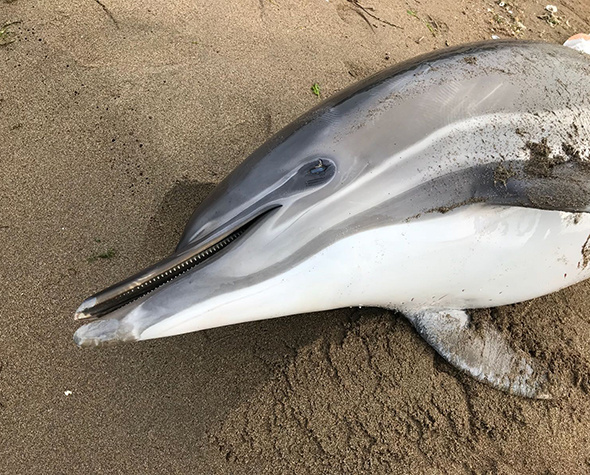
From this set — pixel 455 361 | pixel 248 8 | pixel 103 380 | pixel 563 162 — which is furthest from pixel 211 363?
pixel 248 8

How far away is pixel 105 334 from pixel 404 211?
1.65 meters

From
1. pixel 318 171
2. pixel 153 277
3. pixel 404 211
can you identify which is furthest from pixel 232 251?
pixel 404 211

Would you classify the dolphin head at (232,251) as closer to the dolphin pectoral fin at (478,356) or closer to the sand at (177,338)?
the sand at (177,338)

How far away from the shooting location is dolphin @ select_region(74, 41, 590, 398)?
8.42ft

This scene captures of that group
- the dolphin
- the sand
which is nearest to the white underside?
the dolphin

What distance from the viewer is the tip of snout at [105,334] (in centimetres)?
238

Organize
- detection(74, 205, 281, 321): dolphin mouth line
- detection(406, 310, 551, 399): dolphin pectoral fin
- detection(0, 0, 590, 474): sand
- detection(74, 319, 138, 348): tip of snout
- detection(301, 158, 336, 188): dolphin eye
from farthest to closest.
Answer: detection(406, 310, 551, 399): dolphin pectoral fin < detection(0, 0, 590, 474): sand < detection(301, 158, 336, 188): dolphin eye < detection(74, 205, 281, 321): dolphin mouth line < detection(74, 319, 138, 348): tip of snout

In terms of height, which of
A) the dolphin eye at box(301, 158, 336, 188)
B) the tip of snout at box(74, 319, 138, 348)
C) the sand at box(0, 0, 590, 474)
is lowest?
the sand at box(0, 0, 590, 474)

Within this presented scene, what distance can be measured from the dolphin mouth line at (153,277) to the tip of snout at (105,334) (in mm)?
141

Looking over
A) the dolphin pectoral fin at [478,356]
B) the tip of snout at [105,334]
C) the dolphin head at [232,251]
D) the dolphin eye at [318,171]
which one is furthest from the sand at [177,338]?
the dolphin eye at [318,171]

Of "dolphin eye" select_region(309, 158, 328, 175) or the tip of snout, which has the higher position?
"dolphin eye" select_region(309, 158, 328, 175)

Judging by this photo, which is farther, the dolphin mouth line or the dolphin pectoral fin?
the dolphin pectoral fin

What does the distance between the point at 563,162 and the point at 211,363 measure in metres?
2.40

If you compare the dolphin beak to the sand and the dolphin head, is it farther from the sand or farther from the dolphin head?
the sand
